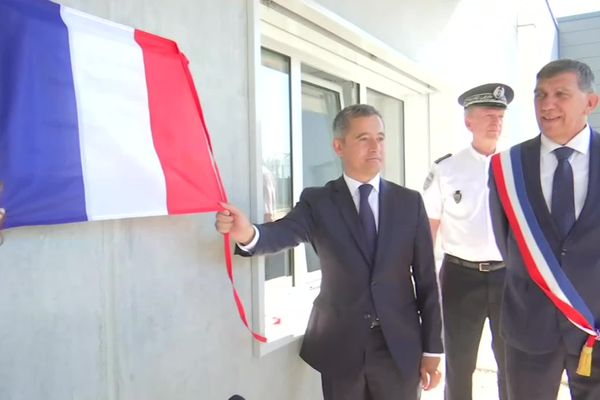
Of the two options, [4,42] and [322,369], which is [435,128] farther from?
[4,42]

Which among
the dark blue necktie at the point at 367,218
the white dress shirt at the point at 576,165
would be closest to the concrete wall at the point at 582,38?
the white dress shirt at the point at 576,165

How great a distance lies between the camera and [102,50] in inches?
47.0

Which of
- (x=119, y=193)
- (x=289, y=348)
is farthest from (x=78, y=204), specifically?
(x=289, y=348)

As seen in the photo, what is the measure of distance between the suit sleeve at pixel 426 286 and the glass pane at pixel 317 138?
3.86ft

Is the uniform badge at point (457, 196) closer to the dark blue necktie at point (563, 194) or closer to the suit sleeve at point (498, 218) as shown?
the suit sleeve at point (498, 218)

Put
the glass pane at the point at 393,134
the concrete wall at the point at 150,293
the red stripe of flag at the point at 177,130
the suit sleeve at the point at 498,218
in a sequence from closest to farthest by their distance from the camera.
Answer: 1. the concrete wall at the point at 150,293
2. the red stripe of flag at the point at 177,130
3. the suit sleeve at the point at 498,218
4. the glass pane at the point at 393,134

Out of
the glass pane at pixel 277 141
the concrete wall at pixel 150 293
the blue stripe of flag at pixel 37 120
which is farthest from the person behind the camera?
the glass pane at pixel 277 141

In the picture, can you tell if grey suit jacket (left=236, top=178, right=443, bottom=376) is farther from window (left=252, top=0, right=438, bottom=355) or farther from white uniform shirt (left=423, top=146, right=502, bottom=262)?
white uniform shirt (left=423, top=146, right=502, bottom=262)

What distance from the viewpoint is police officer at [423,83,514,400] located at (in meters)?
2.31

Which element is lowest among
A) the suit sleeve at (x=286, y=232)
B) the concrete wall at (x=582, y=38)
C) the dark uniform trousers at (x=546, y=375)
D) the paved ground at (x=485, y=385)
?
the paved ground at (x=485, y=385)

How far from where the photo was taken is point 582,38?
9203mm

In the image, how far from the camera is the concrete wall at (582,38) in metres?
9.02

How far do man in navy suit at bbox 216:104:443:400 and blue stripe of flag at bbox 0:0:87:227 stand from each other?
0.61 metres

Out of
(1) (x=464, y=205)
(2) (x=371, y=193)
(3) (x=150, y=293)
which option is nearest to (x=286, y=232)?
(2) (x=371, y=193)
